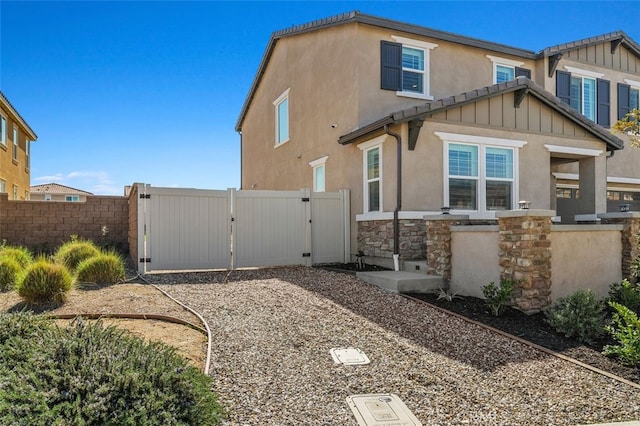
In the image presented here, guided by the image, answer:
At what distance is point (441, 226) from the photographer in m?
7.66

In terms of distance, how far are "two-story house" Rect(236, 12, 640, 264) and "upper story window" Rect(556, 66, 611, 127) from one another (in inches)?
1.6

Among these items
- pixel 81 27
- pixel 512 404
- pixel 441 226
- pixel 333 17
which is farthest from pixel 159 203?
pixel 512 404

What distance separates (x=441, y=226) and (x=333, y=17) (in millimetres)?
7550

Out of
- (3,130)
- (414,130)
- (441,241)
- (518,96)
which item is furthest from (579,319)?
(3,130)

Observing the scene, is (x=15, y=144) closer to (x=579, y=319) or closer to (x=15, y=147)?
(x=15, y=147)

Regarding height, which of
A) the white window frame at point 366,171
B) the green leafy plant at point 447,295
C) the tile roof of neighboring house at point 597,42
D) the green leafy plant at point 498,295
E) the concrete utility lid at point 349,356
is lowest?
the concrete utility lid at point 349,356

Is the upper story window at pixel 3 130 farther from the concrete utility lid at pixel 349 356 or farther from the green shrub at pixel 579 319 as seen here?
the green shrub at pixel 579 319

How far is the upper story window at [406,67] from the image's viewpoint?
11375mm

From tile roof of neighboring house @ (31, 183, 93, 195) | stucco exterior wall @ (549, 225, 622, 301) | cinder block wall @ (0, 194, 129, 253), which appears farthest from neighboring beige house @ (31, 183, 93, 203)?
stucco exterior wall @ (549, 225, 622, 301)

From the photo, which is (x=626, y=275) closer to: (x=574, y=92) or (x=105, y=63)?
(x=574, y=92)

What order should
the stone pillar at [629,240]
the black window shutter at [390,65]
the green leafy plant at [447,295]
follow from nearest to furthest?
the green leafy plant at [447,295] → the stone pillar at [629,240] → the black window shutter at [390,65]

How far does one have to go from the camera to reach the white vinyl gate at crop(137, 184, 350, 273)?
9344mm

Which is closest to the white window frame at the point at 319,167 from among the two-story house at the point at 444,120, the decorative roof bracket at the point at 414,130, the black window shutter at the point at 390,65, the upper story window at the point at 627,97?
the two-story house at the point at 444,120

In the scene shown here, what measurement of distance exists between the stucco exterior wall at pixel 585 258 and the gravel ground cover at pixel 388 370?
208 cm
